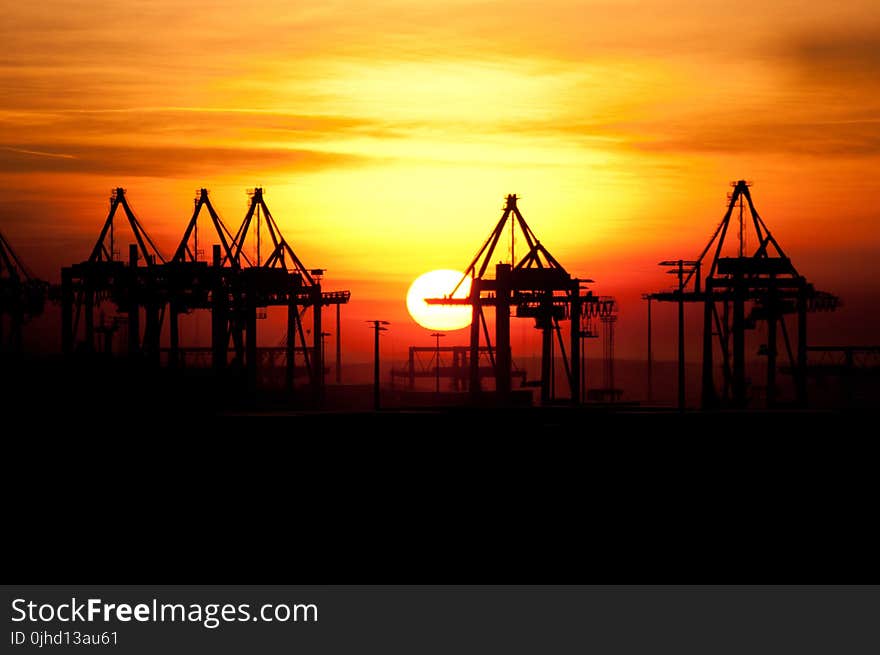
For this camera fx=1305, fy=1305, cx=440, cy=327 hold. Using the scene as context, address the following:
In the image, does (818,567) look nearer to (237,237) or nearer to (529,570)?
(529,570)

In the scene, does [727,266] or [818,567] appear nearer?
[818,567]

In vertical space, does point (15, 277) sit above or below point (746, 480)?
above

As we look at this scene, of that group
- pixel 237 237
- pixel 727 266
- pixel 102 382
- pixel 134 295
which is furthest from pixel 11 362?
pixel 727 266

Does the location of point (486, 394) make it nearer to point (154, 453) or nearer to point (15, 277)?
point (15, 277)

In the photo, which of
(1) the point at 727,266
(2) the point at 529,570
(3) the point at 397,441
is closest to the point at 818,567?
(2) the point at 529,570

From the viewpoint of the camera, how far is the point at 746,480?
36844 millimetres

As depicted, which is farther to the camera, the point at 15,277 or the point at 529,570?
the point at 15,277

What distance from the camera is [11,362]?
75.1m

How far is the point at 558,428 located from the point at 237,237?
63290mm

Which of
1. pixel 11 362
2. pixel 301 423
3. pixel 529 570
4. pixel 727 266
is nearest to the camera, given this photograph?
pixel 529 570

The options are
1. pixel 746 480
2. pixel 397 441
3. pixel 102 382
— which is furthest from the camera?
pixel 102 382

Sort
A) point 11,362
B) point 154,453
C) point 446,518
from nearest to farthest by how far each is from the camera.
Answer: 1. point 446,518
2. point 154,453
3. point 11,362

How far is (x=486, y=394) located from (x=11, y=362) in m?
37.8

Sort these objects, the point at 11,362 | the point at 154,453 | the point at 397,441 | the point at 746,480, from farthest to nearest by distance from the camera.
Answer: the point at 11,362 → the point at 397,441 → the point at 154,453 → the point at 746,480
